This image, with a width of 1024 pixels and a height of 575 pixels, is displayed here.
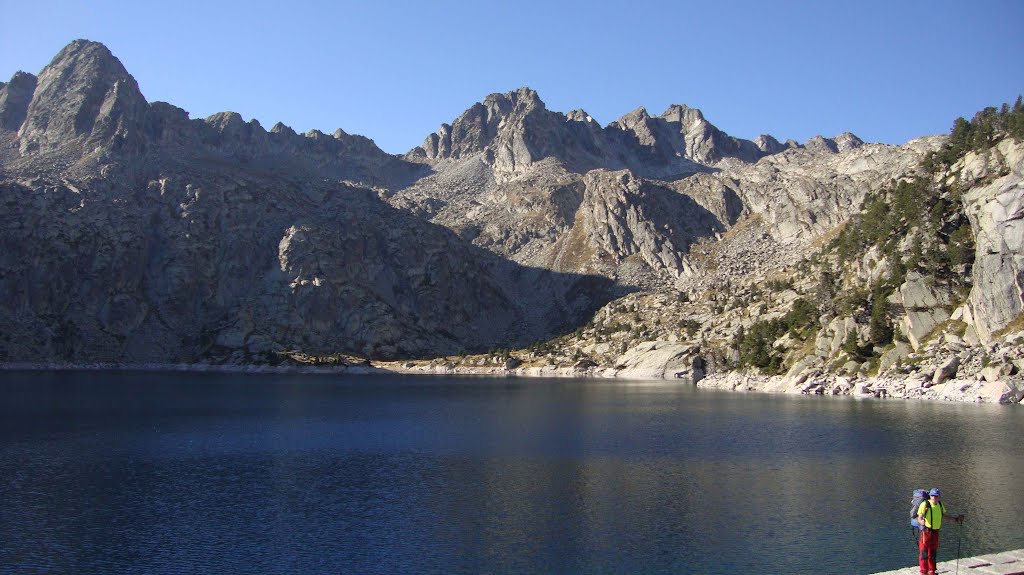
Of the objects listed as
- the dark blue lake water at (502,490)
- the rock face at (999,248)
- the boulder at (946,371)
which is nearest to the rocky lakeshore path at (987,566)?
the dark blue lake water at (502,490)

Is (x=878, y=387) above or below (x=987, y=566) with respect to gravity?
above

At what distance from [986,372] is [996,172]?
34.9 meters

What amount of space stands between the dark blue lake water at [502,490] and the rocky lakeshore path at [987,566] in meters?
4.78

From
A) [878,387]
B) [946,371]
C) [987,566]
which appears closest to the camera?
[987,566]

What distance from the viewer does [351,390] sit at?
142 meters

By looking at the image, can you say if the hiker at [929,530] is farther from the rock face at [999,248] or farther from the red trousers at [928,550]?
the rock face at [999,248]

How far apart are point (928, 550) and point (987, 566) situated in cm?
218

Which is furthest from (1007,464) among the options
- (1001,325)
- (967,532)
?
(1001,325)

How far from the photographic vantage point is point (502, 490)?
46219 mm

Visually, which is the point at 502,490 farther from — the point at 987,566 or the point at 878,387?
the point at 878,387

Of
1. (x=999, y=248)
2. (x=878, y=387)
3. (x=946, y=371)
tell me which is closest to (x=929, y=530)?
(x=946, y=371)

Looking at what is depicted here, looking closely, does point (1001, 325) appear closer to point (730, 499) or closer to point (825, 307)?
point (825, 307)

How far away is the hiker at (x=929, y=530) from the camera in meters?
25.5

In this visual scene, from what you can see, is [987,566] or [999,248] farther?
[999,248]
